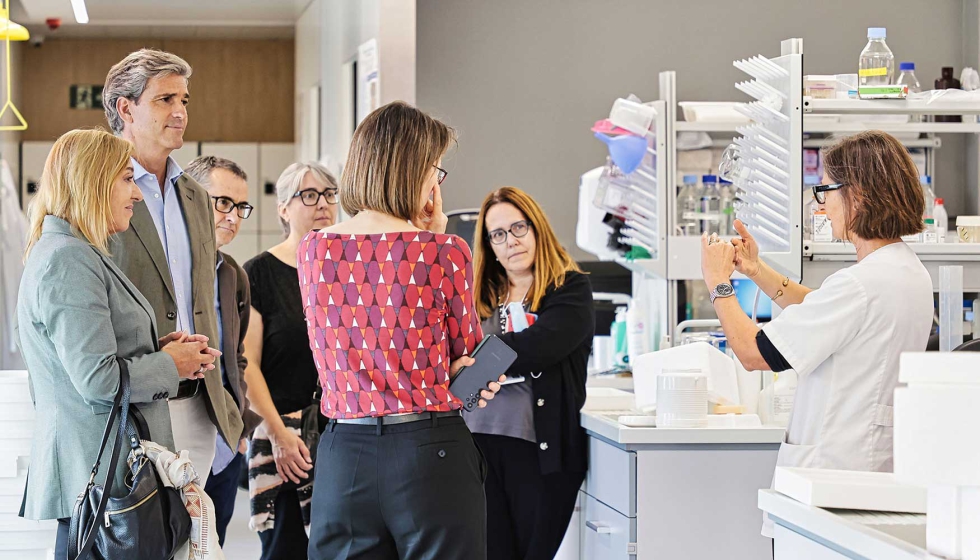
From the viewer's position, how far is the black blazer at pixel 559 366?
9.37 ft

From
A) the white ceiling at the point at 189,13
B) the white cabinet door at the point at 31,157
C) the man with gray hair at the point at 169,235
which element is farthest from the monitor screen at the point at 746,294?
the white cabinet door at the point at 31,157

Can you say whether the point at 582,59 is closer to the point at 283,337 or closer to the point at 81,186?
the point at 283,337

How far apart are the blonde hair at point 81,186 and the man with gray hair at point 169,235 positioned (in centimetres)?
26

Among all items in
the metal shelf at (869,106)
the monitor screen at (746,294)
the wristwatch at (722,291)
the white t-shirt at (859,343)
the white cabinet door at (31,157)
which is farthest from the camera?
the white cabinet door at (31,157)

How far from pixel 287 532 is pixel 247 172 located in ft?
20.8

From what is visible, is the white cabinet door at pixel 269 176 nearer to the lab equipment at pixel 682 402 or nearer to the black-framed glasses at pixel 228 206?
the black-framed glasses at pixel 228 206

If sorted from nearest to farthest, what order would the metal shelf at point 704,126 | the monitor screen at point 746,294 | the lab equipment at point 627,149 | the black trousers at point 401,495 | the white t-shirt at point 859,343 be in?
the black trousers at point 401,495
the white t-shirt at point 859,343
the lab equipment at point 627,149
the metal shelf at point 704,126
the monitor screen at point 746,294

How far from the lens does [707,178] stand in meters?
3.85

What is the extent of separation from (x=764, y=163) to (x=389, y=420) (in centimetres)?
154

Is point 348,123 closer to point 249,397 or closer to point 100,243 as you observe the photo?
point 249,397

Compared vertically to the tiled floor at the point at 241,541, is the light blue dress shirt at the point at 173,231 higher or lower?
higher

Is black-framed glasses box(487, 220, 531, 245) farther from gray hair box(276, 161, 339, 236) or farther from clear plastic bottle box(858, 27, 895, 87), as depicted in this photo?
clear plastic bottle box(858, 27, 895, 87)

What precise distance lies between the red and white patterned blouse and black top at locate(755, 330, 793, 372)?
65 centimetres

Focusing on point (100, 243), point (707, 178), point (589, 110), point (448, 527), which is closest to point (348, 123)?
point (589, 110)
